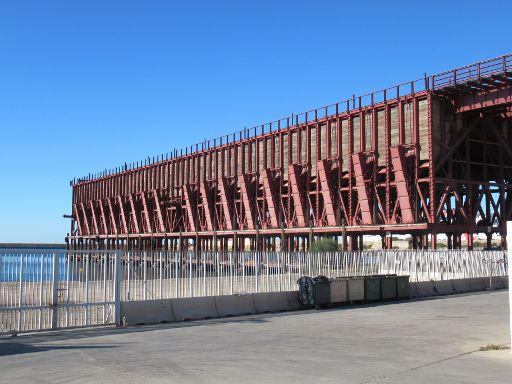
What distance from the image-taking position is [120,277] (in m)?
17.5

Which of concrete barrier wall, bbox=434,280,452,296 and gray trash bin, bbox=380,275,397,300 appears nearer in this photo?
gray trash bin, bbox=380,275,397,300

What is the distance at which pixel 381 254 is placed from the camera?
29703mm

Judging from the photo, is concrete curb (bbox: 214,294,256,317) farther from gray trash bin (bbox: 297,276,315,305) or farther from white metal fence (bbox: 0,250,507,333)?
gray trash bin (bbox: 297,276,315,305)

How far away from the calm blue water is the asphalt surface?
1574 millimetres

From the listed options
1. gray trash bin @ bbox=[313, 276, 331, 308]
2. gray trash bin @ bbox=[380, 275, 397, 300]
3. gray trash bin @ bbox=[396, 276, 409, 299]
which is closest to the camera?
gray trash bin @ bbox=[313, 276, 331, 308]

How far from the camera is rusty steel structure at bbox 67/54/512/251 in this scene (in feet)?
152

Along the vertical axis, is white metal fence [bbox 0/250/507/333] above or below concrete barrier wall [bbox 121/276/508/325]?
above

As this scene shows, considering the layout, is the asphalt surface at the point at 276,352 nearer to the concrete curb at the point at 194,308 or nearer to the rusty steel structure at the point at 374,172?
the concrete curb at the point at 194,308

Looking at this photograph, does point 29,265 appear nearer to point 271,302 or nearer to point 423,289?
point 271,302

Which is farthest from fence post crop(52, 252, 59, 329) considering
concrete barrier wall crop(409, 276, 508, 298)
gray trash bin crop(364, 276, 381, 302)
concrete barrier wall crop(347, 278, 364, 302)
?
Result: concrete barrier wall crop(409, 276, 508, 298)

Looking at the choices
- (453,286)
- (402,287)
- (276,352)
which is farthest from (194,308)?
(453,286)

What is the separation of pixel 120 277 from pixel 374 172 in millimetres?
35778

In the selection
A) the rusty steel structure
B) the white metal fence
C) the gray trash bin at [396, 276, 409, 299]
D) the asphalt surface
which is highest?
the rusty steel structure

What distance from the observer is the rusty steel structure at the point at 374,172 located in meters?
46.4
